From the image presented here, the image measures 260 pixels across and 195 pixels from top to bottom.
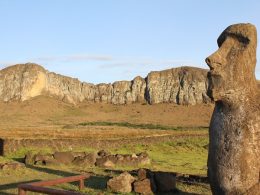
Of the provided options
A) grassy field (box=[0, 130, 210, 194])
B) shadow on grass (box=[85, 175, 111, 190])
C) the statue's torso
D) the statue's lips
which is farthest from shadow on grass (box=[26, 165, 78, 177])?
the statue's lips

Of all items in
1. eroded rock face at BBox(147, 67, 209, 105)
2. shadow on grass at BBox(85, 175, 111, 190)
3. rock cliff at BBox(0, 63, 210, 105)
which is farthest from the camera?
eroded rock face at BBox(147, 67, 209, 105)

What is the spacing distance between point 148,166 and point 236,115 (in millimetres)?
14494

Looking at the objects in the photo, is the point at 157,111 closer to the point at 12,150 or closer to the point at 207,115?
the point at 207,115

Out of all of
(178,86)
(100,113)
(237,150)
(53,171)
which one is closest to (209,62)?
(237,150)

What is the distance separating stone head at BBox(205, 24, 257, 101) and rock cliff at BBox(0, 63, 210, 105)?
76.1m

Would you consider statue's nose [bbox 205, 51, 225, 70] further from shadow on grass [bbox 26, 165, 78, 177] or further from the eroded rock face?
the eroded rock face

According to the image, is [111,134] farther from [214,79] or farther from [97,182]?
[214,79]

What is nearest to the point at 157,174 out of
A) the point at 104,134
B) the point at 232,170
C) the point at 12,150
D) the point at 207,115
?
the point at 232,170

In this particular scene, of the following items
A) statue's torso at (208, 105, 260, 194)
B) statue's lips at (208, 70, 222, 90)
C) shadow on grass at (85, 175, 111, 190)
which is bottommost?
shadow on grass at (85, 175, 111, 190)

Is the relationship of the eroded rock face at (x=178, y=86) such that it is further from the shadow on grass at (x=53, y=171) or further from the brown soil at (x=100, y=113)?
the shadow on grass at (x=53, y=171)

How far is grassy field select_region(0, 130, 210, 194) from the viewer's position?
14.7m

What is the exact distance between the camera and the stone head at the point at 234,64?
8078 mm

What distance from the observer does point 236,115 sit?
8.09m

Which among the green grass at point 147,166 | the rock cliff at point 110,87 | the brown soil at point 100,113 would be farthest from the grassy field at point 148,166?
the rock cliff at point 110,87
